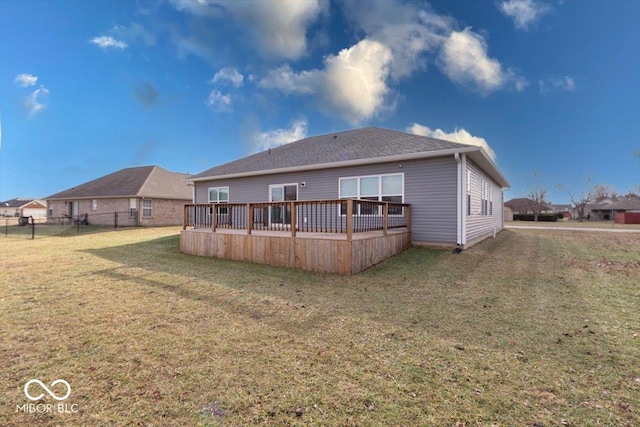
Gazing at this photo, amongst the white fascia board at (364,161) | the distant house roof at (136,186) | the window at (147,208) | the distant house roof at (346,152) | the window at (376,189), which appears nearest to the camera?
the white fascia board at (364,161)

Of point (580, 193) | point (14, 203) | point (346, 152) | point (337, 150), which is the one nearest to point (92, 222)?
point (337, 150)

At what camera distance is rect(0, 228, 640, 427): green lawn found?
2092 millimetres

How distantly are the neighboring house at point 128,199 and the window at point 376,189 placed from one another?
1517 cm

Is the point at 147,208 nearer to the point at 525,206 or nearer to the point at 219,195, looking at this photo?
the point at 219,195

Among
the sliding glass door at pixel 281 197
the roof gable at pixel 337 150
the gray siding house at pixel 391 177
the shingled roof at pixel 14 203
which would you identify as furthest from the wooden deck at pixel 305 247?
the shingled roof at pixel 14 203

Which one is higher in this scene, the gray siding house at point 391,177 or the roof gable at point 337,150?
the roof gable at point 337,150

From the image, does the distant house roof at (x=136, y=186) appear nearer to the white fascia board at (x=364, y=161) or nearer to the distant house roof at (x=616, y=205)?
the white fascia board at (x=364, y=161)

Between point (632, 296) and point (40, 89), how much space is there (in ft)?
80.9

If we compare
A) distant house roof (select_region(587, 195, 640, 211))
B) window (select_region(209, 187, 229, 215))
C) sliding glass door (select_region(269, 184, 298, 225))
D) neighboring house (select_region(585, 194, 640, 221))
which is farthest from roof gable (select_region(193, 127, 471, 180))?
distant house roof (select_region(587, 195, 640, 211))

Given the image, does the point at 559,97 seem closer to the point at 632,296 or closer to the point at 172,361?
the point at 632,296

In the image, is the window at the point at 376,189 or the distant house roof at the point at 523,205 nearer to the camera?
the window at the point at 376,189

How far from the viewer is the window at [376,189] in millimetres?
9578

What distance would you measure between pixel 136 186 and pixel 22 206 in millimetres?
53349

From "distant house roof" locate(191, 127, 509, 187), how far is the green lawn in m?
4.28
